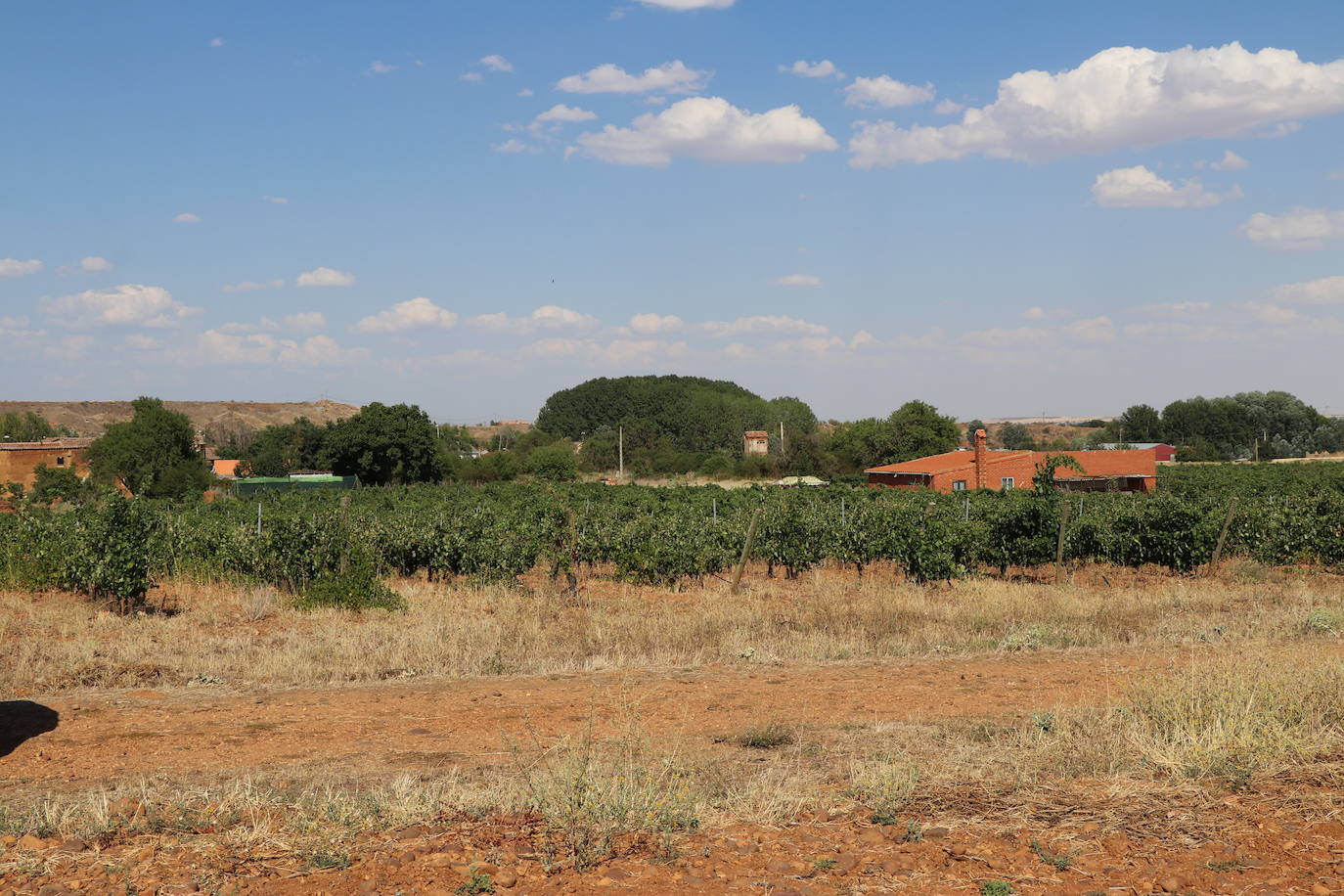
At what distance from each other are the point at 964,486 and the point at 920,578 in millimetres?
32910

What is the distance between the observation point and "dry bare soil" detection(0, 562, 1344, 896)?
4.77 meters

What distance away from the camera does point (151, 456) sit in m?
54.4

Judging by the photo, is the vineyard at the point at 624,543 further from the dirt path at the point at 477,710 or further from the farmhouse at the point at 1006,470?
the farmhouse at the point at 1006,470

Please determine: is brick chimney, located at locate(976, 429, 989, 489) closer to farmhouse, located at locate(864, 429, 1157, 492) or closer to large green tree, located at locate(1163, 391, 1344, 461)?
farmhouse, located at locate(864, 429, 1157, 492)

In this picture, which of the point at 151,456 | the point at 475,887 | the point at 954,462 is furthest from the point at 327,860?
the point at 151,456

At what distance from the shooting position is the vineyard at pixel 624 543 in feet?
55.6

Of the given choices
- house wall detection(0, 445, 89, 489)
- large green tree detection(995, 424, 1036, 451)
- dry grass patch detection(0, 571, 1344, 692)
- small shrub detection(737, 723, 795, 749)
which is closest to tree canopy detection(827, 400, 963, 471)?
large green tree detection(995, 424, 1036, 451)

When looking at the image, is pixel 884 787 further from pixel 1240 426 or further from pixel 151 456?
pixel 1240 426

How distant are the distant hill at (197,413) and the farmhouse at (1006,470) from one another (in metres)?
99.6

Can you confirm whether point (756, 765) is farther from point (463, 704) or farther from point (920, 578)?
point (920, 578)

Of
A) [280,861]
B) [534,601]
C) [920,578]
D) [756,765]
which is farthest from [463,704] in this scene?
[920,578]

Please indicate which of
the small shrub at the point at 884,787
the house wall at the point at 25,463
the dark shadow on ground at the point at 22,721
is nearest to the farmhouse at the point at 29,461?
the house wall at the point at 25,463

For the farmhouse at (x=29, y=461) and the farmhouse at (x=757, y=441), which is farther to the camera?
the farmhouse at (x=757, y=441)

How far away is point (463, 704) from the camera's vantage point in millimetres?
9461
